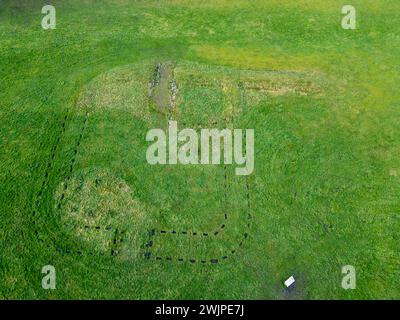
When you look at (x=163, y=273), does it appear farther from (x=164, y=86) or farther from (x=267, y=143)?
(x=164, y=86)

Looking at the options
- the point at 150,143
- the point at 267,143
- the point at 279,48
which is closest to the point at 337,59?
the point at 279,48

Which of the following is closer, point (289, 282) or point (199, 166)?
point (289, 282)

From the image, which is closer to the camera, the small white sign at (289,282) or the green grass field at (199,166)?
the small white sign at (289,282)

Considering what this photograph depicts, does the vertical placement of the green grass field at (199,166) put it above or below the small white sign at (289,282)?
above

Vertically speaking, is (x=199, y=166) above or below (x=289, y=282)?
above

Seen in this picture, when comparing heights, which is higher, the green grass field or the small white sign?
the green grass field

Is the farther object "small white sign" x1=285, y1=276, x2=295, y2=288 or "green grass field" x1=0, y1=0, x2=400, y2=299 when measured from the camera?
"green grass field" x1=0, y1=0, x2=400, y2=299

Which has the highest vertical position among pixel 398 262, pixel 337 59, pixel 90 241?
pixel 337 59
